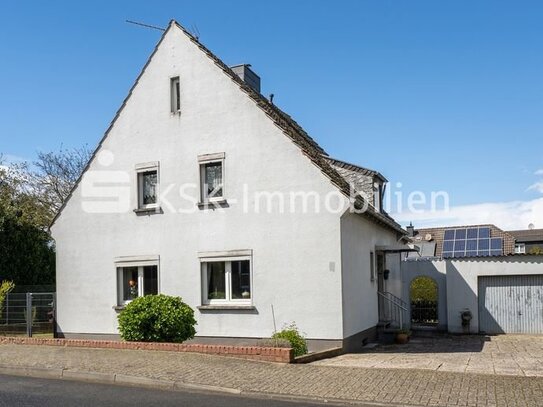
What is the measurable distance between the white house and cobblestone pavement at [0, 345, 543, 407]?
3.19 meters

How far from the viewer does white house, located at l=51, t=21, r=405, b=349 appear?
15352mm

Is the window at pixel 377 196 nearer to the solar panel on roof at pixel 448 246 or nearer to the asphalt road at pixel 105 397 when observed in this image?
the asphalt road at pixel 105 397

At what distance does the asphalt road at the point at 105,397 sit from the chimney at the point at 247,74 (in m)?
13.0

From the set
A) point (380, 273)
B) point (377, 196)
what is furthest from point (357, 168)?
point (380, 273)

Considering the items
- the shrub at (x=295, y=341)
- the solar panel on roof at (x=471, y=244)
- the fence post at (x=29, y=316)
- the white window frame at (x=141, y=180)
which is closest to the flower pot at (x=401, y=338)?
the shrub at (x=295, y=341)

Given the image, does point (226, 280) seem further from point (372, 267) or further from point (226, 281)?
point (372, 267)

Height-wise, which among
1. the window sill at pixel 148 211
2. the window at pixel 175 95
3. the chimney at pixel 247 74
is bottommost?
the window sill at pixel 148 211

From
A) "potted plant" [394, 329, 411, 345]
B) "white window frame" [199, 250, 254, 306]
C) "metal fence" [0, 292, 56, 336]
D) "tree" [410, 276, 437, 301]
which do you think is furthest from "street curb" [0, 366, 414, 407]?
"tree" [410, 276, 437, 301]

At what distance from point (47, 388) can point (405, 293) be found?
1720 cm

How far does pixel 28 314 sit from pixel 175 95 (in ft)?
32.2

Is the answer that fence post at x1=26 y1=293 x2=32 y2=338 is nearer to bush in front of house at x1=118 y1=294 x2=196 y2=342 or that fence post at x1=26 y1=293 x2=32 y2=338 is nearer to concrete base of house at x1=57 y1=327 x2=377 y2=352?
concrete base of house at x1=57 y1=327 x2=377 y2=352

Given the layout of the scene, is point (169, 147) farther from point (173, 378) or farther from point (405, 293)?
point (405, 293)

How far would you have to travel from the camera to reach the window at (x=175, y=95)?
59.2 ft

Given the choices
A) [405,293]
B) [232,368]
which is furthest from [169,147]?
[405,293]
